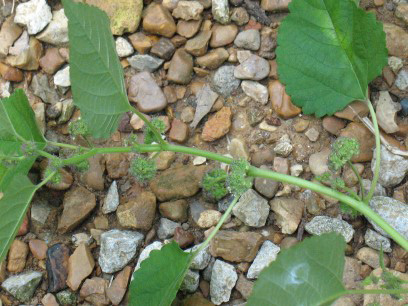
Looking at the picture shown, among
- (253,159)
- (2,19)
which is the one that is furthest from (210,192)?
A: (2,19)

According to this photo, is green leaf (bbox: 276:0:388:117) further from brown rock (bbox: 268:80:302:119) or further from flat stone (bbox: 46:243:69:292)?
flat stone (bbox: 46:243:69:292)

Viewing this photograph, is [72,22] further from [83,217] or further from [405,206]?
[405,206]

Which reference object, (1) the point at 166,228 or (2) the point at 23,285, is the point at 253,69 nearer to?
(1) the point at 166,228

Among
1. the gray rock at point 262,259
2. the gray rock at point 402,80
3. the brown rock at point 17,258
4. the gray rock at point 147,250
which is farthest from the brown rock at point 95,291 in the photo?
the gray rock at point 402,80

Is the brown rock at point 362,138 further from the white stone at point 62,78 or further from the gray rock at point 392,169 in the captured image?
the white stone at point 62,78

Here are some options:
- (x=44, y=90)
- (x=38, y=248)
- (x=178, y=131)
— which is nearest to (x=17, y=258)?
(x=38, y=248)

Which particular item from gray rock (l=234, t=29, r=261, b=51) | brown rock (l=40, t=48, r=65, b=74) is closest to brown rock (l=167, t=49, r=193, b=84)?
gray rock (l=234, t=29, r=261, b=51)
